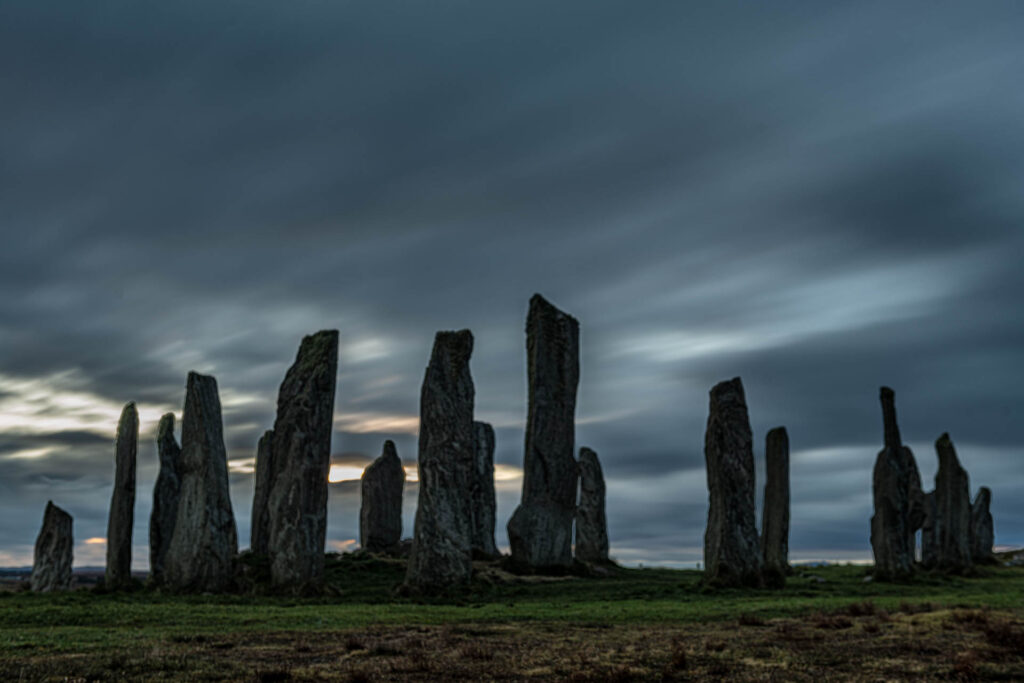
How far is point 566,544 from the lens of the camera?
31.9m

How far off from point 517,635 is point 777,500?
22.2 meters

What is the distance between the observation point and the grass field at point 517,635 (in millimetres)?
11195

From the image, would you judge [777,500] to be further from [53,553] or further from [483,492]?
[53,553]

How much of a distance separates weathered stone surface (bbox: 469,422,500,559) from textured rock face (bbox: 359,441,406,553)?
11.4ft

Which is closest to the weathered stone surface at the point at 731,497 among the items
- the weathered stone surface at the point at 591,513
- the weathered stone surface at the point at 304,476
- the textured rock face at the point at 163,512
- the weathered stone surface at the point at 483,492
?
the weathered stone surface at the point at 304,476

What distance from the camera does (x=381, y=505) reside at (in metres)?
39.5

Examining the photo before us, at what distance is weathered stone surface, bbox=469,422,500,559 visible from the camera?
4009cm

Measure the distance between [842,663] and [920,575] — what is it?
24570 mm

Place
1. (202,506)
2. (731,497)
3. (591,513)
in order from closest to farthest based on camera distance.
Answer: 1. (202,506)
2. (731,497)
3. (591,513)

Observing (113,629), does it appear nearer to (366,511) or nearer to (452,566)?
(452,566)

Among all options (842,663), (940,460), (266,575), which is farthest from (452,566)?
(940,460)

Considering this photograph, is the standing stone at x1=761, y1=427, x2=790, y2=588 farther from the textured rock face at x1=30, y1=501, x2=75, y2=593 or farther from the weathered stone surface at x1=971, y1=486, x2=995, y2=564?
the textured rock face at x1=30, y1=501, x2=75, y2=593

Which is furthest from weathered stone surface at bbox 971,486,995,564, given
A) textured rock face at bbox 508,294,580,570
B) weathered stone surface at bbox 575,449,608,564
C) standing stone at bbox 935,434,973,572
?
textured rock face at bbox 508,294,580,570

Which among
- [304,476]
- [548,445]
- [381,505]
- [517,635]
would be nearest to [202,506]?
[304,476]
